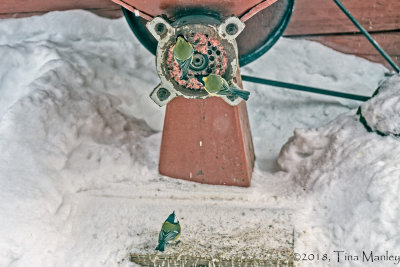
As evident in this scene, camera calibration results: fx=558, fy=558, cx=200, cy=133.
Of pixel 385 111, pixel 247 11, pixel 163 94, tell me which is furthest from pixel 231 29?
pixel 385 111

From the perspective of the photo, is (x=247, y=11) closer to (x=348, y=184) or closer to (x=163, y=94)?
(x=163, y=94)

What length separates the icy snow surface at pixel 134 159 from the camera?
1.72 meters

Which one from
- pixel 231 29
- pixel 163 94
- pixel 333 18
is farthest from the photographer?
pixel 333 18

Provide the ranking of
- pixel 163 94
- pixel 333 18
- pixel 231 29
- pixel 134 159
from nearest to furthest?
pixel 231 29 < pixel 163 94 < pixel 134 159 < pixel 333 18

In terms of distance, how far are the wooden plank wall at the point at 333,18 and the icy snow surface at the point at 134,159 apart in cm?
4

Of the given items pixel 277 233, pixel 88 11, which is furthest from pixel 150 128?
pixel 277 233

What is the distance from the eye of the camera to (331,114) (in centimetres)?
229

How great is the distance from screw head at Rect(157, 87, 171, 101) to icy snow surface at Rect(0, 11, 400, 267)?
0.37m

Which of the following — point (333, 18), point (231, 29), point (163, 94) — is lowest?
point (163, 94)

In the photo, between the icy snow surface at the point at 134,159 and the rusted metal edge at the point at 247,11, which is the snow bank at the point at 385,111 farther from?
the rusted metal edge at the point at 247,11

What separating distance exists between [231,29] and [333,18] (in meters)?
0.84

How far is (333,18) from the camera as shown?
91.5 inches

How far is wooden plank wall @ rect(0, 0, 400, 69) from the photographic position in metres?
2.28

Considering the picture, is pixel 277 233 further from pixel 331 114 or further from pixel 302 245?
pixel 331 114
